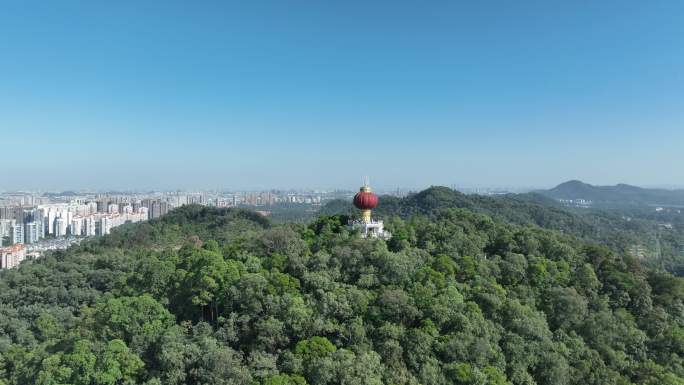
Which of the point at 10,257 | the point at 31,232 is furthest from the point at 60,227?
the point at 10,257

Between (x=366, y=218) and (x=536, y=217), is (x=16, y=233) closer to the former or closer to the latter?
(x=366, y=218)

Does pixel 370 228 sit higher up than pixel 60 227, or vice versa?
pixel 370 228

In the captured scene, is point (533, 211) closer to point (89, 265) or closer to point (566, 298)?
point (566, 298)

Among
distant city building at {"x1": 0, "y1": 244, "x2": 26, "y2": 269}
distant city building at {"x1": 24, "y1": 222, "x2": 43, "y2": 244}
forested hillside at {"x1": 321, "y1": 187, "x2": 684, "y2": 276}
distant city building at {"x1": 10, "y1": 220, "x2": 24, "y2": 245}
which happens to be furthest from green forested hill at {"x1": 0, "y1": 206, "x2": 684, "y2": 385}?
distant city building at {"x1": 24, "y1": 222, "x2": 43, "y2": 244}

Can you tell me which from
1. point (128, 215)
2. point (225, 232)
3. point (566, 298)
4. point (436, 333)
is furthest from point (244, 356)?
point (128, 215)

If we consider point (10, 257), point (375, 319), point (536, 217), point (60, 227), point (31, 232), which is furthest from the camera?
point (60, 227)

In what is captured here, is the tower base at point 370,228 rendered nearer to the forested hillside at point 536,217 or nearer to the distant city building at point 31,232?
the forested hillside at point 536,217
